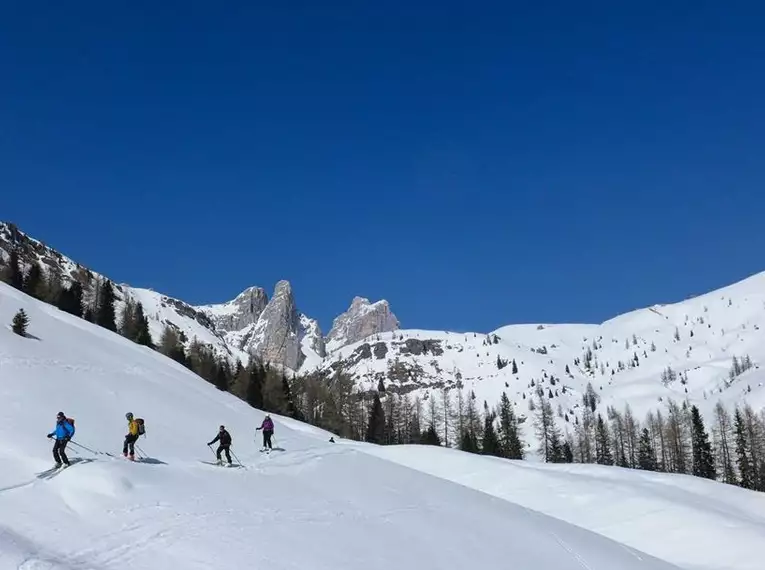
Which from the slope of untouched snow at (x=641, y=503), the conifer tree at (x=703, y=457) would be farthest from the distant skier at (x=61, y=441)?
the conifer tree at (x=703, y=457)

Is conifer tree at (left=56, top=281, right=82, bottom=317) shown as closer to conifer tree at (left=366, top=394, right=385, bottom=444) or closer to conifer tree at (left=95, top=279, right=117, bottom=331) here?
conifer tree at (left=95, top=279, right=117, bottom=331)

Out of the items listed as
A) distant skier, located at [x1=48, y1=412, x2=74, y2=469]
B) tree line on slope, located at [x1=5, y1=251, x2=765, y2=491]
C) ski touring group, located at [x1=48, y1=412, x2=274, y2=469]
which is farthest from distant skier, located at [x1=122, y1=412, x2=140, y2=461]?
tree line on slope, located at [x1=5, y1=251, x2=765, y2=491]

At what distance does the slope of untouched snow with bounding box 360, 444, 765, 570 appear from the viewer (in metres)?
32.0

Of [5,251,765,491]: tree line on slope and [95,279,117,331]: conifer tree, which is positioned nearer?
[5,251,765,491]: tree line on slope

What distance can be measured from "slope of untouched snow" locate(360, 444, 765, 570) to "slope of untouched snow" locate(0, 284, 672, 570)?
13.3ft

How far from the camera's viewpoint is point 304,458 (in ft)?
115

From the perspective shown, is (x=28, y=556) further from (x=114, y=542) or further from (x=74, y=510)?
(x=74, y=510)

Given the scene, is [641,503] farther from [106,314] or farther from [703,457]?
[106,314]

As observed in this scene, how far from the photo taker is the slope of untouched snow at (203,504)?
1639cm

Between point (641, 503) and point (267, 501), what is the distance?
25.1 meters

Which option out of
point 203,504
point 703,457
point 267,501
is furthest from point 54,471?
point 703,457

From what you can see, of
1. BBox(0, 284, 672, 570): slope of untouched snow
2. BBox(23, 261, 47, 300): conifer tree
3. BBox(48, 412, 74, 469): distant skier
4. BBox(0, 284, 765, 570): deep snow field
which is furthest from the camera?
BBox(23, 261, 47, 300): conifer tree

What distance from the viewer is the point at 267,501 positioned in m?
23.5

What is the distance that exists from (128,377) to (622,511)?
34.1 m
